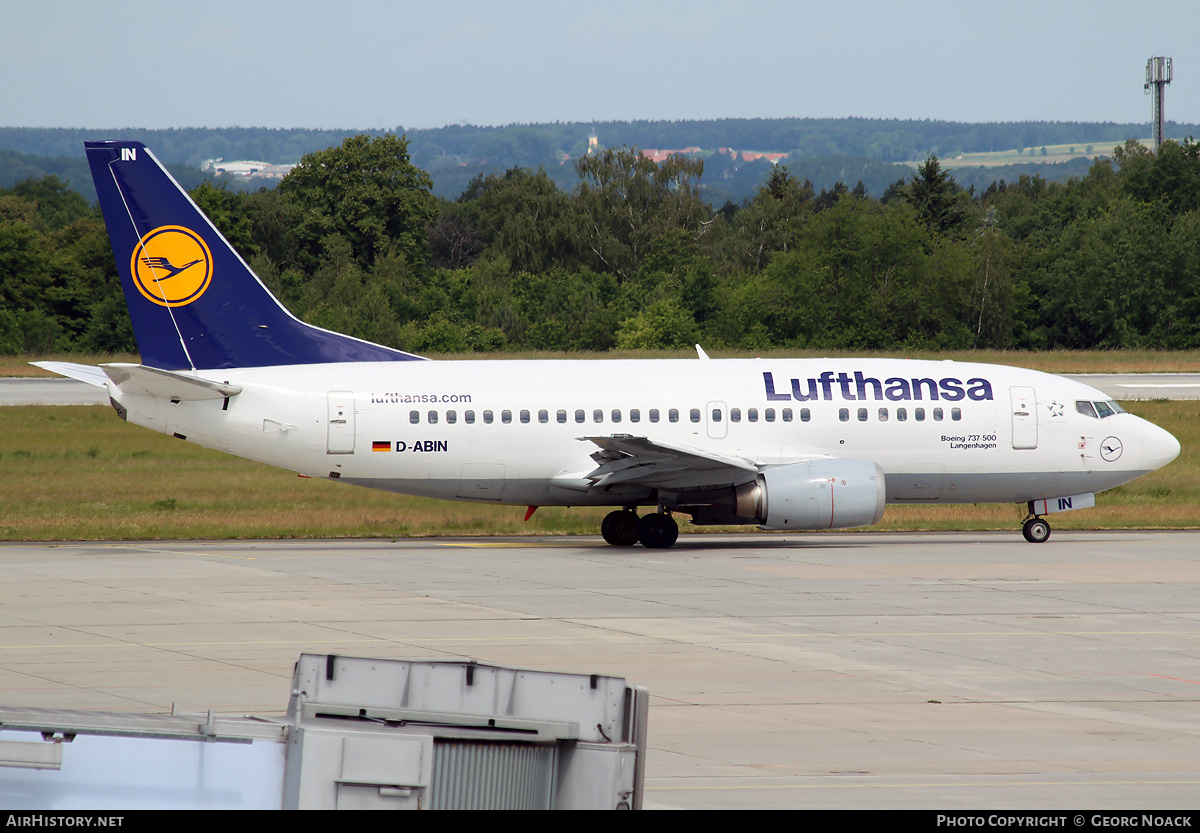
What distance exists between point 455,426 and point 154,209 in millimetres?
7734

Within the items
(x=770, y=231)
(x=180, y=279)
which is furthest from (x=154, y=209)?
(x=770, y=231)

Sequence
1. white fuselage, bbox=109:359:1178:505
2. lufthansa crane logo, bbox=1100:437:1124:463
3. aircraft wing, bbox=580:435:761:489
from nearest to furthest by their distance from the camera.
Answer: aircraft wing, bbox=580:435:761:489 → white fuselage, bbox=109:359:1178:505 → lufthansa crane logo, bbox=1100:437:1124:463

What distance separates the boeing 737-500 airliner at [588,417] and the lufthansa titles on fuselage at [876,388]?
4cm

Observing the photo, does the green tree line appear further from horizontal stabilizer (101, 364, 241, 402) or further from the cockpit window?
the cockpit window

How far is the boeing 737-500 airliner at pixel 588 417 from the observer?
27.6 metres

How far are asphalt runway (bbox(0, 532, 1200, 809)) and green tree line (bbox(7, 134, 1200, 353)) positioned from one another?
51095mm

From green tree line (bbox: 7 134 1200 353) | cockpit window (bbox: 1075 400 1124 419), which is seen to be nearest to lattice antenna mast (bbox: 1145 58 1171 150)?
green tree line (bbox: 7 134 1200 353)

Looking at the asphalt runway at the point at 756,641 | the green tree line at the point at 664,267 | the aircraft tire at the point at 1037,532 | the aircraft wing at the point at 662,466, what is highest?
the green tree line at the point at 664,267

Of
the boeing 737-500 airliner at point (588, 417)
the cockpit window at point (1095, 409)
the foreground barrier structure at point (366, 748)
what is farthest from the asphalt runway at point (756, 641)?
the foreground barrier structure at point (366, 748)

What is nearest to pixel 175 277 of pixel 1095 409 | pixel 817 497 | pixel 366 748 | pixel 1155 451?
pixel 817 497

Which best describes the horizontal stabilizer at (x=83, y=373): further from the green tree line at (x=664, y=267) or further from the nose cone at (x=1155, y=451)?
the green tree line at (x=664, y=267)

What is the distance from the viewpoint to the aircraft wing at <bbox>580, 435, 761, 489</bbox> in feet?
89.4

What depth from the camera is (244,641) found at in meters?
18.5

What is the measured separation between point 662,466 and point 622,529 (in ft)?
8.30
